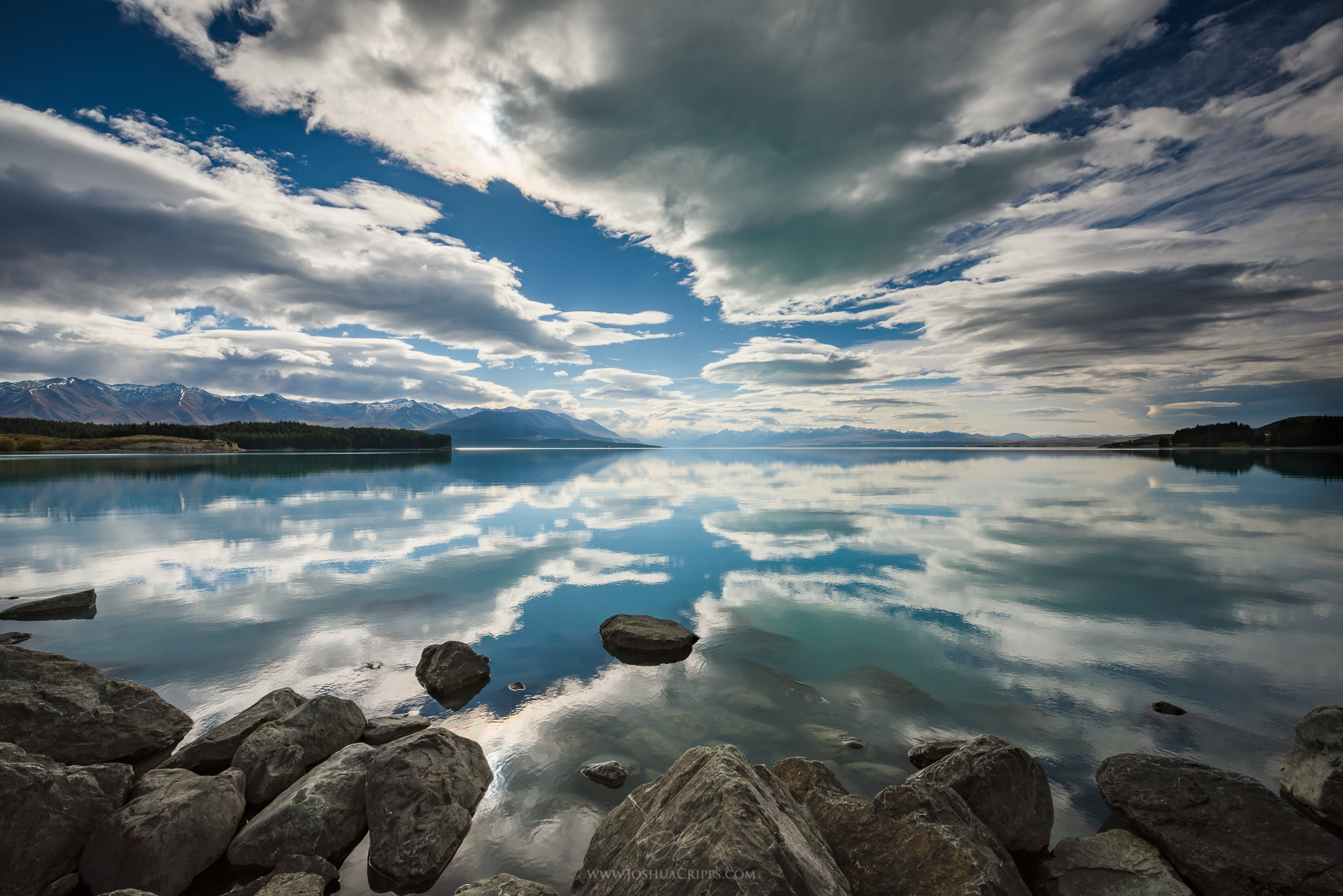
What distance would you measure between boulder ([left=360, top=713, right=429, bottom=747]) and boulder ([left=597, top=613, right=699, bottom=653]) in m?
4.95

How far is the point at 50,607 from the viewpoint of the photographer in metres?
15.6

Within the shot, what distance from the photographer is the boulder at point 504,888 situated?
17.5 ft

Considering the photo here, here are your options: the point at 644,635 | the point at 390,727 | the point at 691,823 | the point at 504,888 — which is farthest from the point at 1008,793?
the point at 390,727

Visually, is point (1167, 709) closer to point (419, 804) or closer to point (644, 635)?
point (644, 635)

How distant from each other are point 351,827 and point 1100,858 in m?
9.30

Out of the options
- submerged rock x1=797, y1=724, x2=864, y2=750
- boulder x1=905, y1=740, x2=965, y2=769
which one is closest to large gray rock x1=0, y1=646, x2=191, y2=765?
submerged rock x1=797, y1=724, x2=864, y2=750

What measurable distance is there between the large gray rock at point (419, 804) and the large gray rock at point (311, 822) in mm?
316

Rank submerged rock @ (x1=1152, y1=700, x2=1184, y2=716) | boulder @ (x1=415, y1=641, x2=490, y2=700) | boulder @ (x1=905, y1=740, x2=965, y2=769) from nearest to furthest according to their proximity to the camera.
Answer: boulder @ (x1=905, y1=740, x2=965, y2=769) → submerged rock @ (x1=1152, y1=700, x2=1184, y2=716) → boulder @ (x1=415, y1=641, x2=490, y2=700)

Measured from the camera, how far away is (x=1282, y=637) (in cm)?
1420

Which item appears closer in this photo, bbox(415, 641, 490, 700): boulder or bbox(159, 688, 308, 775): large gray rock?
bbox(159, 688, 308, 775): large gray rock

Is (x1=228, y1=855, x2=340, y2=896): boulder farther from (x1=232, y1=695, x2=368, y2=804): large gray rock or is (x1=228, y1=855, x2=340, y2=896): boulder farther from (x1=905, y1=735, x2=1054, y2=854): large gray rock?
(x1=905, y1=735, x2=1054, y2=854): large gray rock

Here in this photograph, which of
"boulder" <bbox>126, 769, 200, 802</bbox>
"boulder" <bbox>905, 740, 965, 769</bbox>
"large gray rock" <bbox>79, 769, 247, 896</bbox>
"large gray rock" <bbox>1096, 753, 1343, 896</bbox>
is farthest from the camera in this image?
"boulder" <bbox>905, 740, 965, 769</bbox>

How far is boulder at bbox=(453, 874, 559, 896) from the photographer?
17.5ft

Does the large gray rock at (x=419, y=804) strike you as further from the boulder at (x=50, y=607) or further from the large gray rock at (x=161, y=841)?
the boulder at (x=50, y=607)
